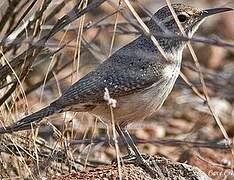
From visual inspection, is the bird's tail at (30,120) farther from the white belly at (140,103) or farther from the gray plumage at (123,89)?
the white belly at (140,103)

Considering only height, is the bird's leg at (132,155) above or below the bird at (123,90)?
below

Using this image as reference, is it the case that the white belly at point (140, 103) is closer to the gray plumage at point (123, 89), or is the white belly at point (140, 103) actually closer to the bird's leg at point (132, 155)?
the gray plumage at point (123, 89)

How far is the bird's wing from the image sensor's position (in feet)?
15.4

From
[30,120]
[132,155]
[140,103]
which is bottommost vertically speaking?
[132,155]

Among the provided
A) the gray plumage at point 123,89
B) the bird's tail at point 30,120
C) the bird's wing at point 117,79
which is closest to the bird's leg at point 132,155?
the gray plumage at point 123,89

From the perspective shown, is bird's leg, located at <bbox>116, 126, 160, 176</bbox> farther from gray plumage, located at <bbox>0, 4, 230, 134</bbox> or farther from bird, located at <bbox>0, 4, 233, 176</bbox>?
gray plumage, located at <bbox>0, 4, 230, 134</bbox>

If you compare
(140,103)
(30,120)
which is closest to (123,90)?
(140,103)

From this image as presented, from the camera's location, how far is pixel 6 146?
504cm

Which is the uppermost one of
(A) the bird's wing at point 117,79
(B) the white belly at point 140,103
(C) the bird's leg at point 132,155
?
(A) the bird's wing at point 117,79

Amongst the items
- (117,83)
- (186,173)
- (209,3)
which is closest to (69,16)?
(117,83)

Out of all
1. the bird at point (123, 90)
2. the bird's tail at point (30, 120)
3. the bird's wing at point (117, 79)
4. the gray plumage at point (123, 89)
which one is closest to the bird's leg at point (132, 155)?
the bird at point (123, 90)

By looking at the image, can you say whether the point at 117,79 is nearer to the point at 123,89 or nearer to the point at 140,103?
the point at 123,89

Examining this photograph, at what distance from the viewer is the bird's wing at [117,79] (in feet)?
15.4

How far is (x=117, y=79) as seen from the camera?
4.76 m
